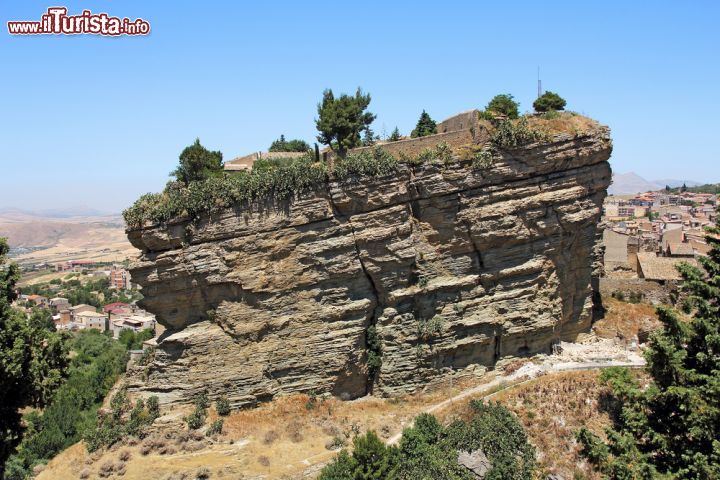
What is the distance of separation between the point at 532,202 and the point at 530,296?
458cm

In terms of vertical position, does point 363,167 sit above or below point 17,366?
above

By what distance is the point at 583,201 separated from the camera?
26.6 metres

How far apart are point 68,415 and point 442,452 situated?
25.6m

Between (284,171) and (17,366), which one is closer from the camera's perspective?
(17,366)

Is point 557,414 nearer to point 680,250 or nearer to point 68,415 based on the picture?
point 680,250

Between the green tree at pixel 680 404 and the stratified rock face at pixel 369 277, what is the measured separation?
9.83 meters

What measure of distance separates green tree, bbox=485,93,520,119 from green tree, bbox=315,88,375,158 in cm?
670

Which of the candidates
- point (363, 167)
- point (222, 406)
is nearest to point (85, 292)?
point (222, 406)

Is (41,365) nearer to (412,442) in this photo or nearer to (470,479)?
(412,442)

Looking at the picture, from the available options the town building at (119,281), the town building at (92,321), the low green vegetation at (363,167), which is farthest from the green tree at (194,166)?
the town building at (119,281)

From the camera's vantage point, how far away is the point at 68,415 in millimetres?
33938

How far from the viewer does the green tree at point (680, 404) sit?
47.1ft

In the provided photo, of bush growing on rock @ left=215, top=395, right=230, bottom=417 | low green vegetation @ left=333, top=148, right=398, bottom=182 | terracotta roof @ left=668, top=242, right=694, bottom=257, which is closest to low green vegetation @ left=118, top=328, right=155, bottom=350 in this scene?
bush growing on rock @ left=215, top=395, right=230, bottom=417

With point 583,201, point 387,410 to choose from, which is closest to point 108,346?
point 387,410
